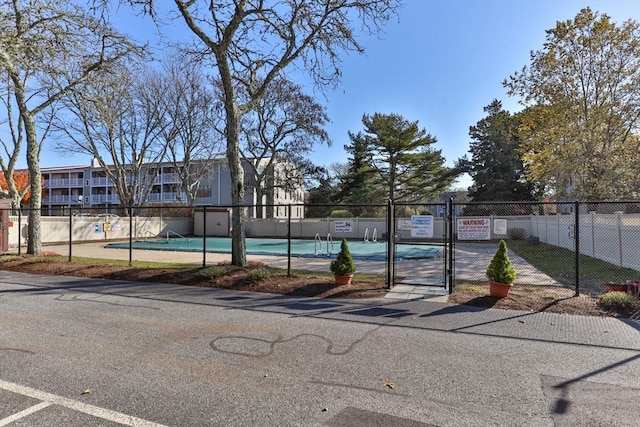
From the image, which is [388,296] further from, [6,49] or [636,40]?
[636,40]

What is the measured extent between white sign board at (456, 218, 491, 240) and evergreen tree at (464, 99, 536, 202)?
3064 cm

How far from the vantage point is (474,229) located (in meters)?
8.95

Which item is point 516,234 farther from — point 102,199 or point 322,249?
point 102,199

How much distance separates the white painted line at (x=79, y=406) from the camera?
10.3 ft

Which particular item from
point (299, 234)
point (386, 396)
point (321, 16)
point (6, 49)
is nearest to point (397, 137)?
point (299, 234)

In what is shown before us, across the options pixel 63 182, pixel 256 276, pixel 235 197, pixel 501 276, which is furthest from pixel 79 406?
pixel 63 182

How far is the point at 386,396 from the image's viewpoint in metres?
3.67

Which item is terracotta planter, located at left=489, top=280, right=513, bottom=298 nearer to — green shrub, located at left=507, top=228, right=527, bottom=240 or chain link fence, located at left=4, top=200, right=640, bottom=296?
chain link fence, located at left=4, top=200, right=640, bottom=296

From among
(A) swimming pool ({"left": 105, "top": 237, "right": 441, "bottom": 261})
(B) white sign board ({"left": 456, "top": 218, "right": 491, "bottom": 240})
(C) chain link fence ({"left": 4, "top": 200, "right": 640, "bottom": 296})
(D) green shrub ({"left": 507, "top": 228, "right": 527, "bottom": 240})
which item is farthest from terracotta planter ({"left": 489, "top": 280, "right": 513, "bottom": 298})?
(D) green shrub ({"left": 507, "top": 228, "right": 527, "bottom": 240})

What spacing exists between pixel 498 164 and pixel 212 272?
112ft

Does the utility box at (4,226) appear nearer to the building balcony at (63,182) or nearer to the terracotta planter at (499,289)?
the terracotta planter at (499,289)

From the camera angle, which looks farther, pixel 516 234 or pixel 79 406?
pixel 516 234

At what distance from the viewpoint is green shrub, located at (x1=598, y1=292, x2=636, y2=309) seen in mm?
7086

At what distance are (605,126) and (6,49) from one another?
24050 millimetres
